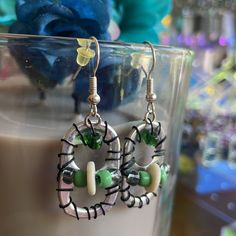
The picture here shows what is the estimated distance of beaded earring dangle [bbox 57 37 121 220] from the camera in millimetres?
251

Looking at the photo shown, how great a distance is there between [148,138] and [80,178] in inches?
2.1

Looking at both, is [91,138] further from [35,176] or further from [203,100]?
[203,100]

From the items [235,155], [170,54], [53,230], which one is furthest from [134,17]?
[235,155]

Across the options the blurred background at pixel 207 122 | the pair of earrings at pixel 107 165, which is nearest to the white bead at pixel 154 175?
the pair of earrings at pixel 107 165

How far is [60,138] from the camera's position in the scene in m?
0.27

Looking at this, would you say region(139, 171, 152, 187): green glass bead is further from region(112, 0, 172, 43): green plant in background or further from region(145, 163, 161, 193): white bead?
region(112, 0, 172, 43): green plant in background

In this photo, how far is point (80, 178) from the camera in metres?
0.25

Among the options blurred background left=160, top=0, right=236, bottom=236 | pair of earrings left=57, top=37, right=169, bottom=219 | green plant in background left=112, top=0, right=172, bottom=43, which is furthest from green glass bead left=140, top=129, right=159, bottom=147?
blurred background left=160, top=0, right=236, bottom=236

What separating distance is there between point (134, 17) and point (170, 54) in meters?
0.07

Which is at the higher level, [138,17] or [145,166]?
[138,17]

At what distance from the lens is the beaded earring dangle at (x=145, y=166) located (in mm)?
270

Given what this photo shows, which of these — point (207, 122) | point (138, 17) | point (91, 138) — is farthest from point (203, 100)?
point (91, 138)

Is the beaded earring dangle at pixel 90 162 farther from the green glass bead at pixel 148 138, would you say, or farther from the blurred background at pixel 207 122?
the blurred background at pixel 207 122

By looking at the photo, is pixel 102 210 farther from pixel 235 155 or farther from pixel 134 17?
pixel 235 155
